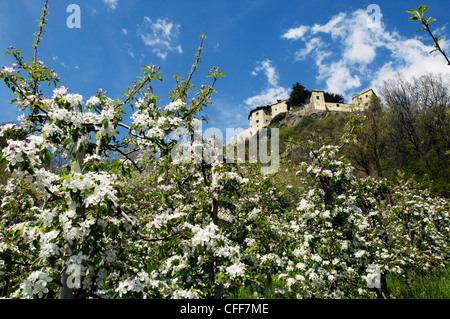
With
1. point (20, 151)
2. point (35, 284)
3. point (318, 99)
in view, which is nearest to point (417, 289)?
point (35, 284)

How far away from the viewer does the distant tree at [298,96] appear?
70.1 m

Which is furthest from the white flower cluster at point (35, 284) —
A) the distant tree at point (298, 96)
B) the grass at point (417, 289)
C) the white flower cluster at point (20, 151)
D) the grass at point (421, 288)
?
the distant tree at point (298, 96)

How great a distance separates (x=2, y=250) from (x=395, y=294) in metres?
8.45

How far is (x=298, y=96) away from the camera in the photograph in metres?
70.1

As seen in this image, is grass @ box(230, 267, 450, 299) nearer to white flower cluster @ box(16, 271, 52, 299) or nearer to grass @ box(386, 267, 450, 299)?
grass @ box(386, 267, 450, 299)

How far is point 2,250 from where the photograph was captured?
10.1ft

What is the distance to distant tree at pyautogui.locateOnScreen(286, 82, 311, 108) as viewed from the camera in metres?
70.1

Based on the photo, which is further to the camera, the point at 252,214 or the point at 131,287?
the point at 252,214

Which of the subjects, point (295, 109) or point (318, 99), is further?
point (295, 109)

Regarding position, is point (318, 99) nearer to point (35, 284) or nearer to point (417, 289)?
point (417, 289)

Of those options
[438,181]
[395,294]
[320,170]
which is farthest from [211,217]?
[438,181]

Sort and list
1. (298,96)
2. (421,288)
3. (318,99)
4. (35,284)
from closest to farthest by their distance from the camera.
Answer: (35,284) → (421,288) → (318,99) → (298,96)

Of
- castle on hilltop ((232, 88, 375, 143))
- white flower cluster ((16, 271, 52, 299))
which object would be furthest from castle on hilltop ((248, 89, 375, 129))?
white flower cluster ((16, 271, 52, 299))
